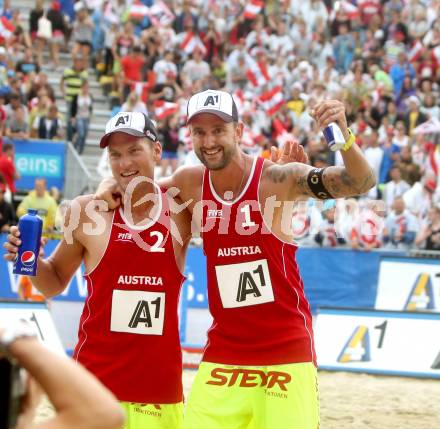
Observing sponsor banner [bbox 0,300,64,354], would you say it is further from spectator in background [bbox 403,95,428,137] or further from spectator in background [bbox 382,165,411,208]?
spectator in background [bbox 403,95,428,137]

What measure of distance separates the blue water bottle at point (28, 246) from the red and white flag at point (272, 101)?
13.9 meters

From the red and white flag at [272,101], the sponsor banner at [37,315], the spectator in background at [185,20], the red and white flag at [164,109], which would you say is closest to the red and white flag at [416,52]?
the red and white flag at [272,101]

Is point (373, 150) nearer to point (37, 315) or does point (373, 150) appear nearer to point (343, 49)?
point (343, 49)

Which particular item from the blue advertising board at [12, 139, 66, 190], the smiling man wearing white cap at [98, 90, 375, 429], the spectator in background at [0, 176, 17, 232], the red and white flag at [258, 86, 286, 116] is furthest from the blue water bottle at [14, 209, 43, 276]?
the red and white flag at [258, 86, 286, 116]

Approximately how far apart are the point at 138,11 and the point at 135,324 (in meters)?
16.5

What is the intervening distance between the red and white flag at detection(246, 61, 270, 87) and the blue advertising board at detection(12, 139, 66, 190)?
4.66 metres

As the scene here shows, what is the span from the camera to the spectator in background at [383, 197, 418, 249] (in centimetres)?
1553

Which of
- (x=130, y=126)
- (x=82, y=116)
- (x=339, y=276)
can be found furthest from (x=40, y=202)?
(x=130, y=126)

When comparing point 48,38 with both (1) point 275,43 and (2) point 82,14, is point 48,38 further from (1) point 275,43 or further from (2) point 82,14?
(1) point 275,43

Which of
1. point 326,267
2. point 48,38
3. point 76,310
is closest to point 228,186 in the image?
point 76,310

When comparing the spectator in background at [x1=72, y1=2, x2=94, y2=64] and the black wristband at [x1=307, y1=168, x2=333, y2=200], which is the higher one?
the spectator in background at [x1=72, y1=2, x2=94, y2=64]

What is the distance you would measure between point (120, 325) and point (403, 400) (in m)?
5.17

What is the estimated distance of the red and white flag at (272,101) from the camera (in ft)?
62.4

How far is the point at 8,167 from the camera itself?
51.6ft
